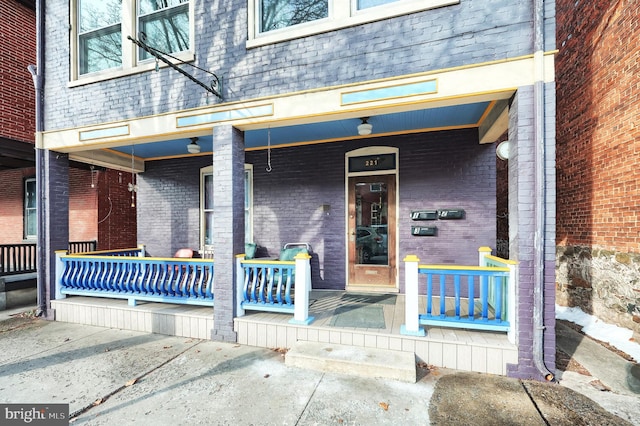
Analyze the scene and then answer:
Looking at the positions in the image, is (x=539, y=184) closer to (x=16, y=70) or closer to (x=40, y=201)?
(x=40, y=201)

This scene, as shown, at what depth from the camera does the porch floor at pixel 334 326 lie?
125 inches

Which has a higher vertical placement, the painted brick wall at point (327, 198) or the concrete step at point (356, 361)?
the painted brick wall at point (327, 198)

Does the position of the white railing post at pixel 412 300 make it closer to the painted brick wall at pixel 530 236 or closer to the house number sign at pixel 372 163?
the painted brick wall at pixel 530 236

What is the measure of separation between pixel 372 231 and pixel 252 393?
3.49m

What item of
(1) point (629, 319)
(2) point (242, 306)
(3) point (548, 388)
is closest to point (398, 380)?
(3) point (548, 388)

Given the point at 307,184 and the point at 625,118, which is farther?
the point at 307,184

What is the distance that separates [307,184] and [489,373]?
163 inches

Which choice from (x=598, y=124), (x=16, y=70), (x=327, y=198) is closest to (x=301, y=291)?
(x=327, y=198)

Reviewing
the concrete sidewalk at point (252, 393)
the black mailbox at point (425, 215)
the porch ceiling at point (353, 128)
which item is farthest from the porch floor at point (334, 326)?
the porch ceiling at point (353, 128)

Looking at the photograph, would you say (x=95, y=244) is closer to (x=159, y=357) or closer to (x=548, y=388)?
(x=159, y=357)

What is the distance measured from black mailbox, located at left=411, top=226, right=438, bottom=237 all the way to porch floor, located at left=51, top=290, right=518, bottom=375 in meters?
1.15

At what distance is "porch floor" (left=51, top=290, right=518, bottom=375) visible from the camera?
3174 millimetres

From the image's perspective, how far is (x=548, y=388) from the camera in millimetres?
2826

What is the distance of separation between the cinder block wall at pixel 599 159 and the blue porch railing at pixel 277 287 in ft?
14.6
